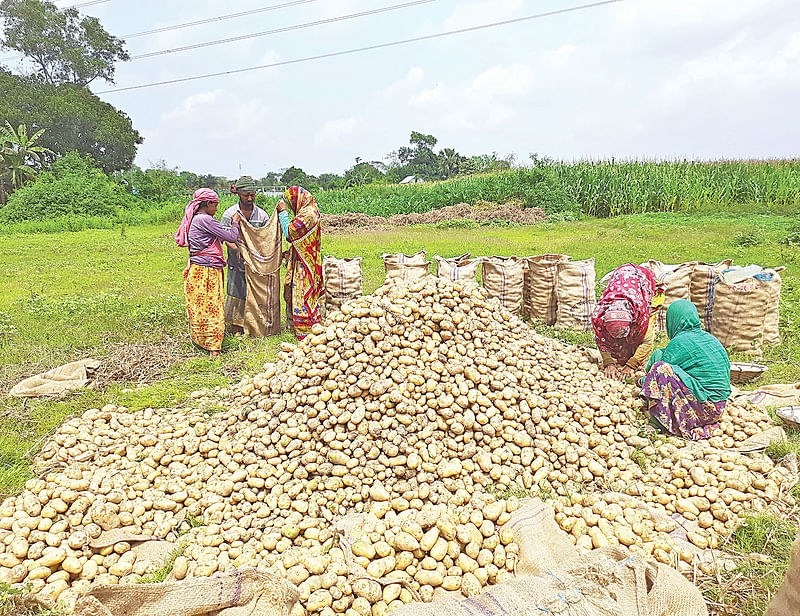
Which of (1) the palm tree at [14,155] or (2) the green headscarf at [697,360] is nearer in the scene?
(2) the green headscarf at [697,360]

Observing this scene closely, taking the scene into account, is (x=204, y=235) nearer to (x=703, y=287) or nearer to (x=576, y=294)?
(x=576, y=294)

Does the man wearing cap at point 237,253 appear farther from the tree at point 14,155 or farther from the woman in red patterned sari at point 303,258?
the tree at point 14,155

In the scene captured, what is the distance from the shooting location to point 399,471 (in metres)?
2.88

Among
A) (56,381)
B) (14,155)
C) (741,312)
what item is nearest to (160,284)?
(56,381)

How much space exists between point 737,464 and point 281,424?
256 centimetres

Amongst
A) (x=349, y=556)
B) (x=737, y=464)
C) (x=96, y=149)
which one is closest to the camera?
(x=349, y=556)

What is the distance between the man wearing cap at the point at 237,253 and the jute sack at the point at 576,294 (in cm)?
303

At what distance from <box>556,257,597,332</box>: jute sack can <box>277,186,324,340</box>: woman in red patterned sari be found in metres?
2.39

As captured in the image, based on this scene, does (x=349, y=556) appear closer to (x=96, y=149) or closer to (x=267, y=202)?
(x=267, y=202)

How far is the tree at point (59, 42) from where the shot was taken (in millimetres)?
30688

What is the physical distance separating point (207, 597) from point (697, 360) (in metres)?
3.03

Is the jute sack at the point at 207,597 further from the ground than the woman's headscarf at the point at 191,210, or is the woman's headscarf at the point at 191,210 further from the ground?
the woman's headscarf at the point at 191,210

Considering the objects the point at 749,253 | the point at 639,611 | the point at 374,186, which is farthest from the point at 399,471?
the point at 374,186

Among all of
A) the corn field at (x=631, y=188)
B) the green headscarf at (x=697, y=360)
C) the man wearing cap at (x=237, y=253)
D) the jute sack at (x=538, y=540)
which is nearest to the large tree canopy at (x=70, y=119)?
the corn field at (x=631, y=188)
